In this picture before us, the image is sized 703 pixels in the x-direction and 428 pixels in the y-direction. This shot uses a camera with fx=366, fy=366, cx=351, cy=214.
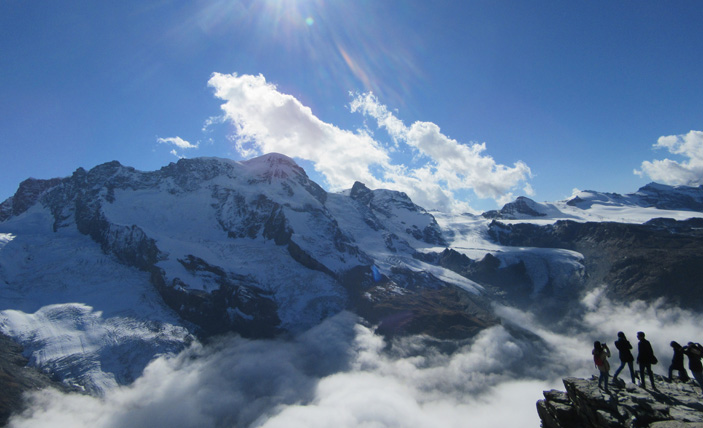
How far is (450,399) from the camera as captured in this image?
11950 centimetres

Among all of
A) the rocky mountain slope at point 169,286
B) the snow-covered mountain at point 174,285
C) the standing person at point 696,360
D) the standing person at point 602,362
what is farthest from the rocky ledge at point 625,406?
the snow-covered mountain at point 174,285

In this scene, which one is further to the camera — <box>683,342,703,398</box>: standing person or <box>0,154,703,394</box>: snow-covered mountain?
<box>0,154,703,394</box>: snow-covered mountain

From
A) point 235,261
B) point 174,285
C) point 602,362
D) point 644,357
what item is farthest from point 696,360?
point 235,261

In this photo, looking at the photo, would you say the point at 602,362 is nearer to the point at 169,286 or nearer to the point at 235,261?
the point at 169,286

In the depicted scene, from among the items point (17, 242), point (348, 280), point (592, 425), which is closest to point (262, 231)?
point (348, 280)

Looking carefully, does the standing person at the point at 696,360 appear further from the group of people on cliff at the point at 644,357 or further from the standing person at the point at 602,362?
the standing person at the point at 602,362

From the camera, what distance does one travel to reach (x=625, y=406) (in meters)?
20.4

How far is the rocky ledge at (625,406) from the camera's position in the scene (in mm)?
18969

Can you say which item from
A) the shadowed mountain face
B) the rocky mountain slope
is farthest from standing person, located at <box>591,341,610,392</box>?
the shadowed mountain face

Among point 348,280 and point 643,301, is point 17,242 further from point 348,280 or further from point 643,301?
point 643,301

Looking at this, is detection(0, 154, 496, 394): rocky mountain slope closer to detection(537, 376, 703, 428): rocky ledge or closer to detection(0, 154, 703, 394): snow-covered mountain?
detection(0, 154, 703, 394): snow-covered mountain

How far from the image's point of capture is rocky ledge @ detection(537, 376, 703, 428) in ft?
62.2

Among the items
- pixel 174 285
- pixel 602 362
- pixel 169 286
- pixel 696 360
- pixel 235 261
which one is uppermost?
pixel 235 261

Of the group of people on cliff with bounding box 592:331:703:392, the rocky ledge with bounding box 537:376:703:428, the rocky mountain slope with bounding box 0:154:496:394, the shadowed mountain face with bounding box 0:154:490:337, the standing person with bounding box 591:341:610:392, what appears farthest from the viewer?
the shadowed mountain face with bounding box 0:154:490:337
